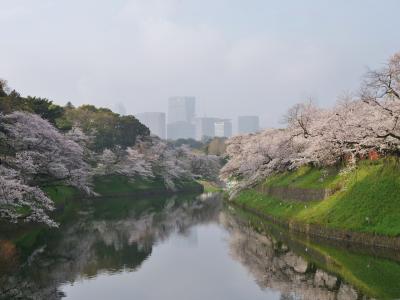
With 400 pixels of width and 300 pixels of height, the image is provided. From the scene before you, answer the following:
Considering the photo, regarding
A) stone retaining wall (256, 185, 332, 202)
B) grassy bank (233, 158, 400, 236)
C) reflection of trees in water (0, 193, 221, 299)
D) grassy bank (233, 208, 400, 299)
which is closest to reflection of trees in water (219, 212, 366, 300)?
grassy bank (233, 208, 400, 299)

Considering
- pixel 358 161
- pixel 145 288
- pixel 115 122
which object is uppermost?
pixel 115 122

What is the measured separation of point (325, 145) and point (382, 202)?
5271 mm

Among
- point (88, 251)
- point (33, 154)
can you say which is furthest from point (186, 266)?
point (33, 154)

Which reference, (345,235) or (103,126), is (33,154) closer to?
(345,235)

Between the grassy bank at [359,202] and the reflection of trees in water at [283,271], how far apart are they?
4.32 m

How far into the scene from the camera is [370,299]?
826 inches

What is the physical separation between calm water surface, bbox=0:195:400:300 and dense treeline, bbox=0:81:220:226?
3.34 metres

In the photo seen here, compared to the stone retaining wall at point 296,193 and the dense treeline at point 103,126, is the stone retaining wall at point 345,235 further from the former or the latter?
the dense treeline at point 103,126

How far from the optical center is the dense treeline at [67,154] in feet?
121

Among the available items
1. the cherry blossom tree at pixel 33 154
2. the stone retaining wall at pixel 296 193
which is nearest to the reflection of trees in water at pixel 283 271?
the stone retaining wall at pixel 296 193

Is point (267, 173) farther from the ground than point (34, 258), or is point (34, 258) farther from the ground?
point (267, 173)

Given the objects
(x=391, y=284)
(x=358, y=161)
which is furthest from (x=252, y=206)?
(x=391, y=284)

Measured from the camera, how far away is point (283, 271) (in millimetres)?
28594

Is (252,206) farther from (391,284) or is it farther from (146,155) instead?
(146,155)
